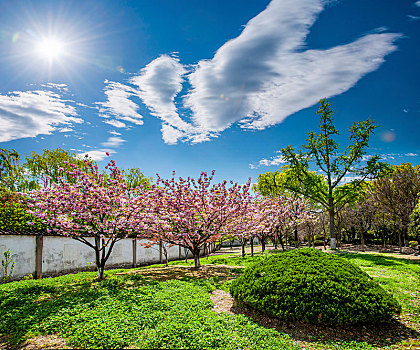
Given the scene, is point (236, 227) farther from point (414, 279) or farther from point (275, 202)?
point (275, 202)

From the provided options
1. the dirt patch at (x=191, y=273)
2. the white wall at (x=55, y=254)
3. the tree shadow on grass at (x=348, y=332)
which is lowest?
the dirt patch at (x=191, y=273)

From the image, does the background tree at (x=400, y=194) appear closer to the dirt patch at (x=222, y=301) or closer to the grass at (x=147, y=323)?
the grass at (x=147, y=323)

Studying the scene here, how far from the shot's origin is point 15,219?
1245 centimetres

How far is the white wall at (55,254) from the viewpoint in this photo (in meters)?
11.6

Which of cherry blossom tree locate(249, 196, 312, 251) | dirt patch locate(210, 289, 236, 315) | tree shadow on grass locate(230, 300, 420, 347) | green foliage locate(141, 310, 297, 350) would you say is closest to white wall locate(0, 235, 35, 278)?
dirt patch locate(210, 289, 236, 315)

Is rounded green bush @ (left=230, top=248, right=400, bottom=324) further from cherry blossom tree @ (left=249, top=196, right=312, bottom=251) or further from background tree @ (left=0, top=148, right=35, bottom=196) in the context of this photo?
background tree @ (left=0, top=148, right=35, bottom=196)

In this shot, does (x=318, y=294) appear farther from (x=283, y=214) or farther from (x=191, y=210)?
(x=283, y=214)

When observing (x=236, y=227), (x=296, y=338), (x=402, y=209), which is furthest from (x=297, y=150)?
(x=296, y=338)

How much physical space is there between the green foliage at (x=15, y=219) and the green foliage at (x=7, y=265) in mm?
1389

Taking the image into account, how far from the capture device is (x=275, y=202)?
27156 mm

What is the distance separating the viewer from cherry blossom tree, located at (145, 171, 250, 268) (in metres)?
13.7

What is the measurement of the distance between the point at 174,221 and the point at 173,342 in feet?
30.3

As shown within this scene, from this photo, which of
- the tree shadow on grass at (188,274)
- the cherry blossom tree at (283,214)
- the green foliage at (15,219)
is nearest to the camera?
the tree shadow on grass at (188,274)

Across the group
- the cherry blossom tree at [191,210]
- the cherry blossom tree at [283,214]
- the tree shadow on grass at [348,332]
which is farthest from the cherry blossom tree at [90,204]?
the cherry blossom tree at [283,214]
